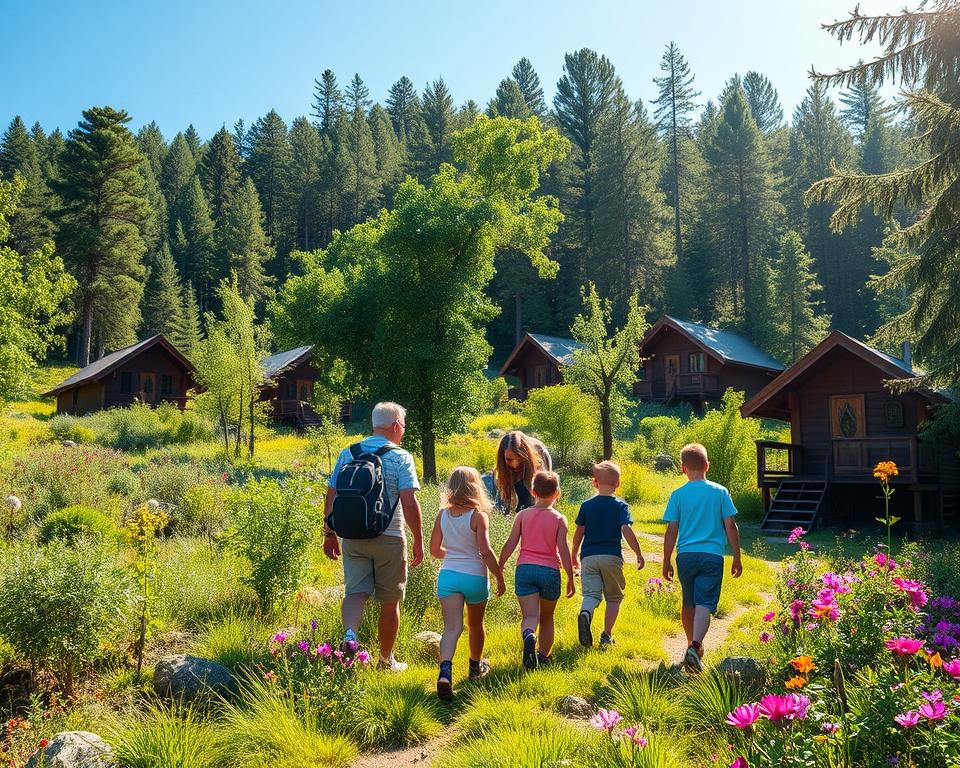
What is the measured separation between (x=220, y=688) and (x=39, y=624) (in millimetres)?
A: 1447

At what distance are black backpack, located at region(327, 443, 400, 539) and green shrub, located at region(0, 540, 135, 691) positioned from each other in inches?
75.2

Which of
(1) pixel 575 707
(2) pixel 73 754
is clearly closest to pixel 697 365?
(1) pixel 575 707

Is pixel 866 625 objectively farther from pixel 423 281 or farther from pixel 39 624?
pixel 423 281

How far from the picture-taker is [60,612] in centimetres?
527

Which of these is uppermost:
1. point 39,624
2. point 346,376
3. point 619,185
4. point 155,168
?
point 155,168

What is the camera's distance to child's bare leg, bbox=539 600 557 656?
5746 mm

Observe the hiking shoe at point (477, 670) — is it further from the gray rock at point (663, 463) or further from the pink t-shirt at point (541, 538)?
the gray rock at point (663, 463)

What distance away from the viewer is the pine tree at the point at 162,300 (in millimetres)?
55344

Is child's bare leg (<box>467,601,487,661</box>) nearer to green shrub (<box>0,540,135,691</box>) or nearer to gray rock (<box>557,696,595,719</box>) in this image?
gray rock (<box>557,696,595,719</box>)

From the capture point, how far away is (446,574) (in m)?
5.38

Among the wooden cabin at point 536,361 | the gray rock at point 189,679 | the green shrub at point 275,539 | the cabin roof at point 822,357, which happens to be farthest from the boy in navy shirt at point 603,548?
the wooden cabin at point 536,361

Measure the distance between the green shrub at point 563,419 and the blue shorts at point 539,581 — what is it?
703 inches

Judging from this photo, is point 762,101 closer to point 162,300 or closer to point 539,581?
point 162,300

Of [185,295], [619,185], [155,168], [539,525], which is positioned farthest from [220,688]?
[155,168]
